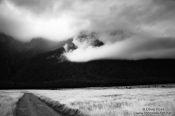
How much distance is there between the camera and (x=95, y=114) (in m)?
18.7

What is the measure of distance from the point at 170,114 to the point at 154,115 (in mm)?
1148

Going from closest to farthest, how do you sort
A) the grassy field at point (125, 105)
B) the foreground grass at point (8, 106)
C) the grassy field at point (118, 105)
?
the grassy field at point (125, 105) → the grassy field at point (118, 105) → the foreground grass at point (8, 106)

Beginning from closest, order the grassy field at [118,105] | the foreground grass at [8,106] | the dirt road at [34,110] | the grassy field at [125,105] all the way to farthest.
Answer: the grassy field at [125,105]
the grassy field at [118,105]
the dirt road at [34,110]
the foreground grass at [8,106]

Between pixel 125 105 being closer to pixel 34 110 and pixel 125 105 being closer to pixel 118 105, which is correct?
pixel 118 105

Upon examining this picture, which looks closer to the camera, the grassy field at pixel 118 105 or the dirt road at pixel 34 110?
the grassy field at pixel 118 105

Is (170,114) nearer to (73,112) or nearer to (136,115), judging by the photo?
(136,115)

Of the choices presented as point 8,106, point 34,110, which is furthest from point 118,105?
point 8,106

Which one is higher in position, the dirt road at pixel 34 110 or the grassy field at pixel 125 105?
the grassy field at pixel 125 105

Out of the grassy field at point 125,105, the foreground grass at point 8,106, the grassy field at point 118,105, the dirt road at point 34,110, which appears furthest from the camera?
the foreground grass at point 8,106

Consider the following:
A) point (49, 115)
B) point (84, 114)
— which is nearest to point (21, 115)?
point (49, 115)

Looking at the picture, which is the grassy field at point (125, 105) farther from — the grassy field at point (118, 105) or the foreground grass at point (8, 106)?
the foreground grass at point (8, 106)

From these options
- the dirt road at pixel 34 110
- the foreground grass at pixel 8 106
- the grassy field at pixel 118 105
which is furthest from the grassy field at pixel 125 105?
the foreground grass at pixel 8 106

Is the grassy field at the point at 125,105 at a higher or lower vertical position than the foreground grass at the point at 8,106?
higher

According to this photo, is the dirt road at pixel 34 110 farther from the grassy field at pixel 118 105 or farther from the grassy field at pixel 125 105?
the grassy field at pixel 125 105
